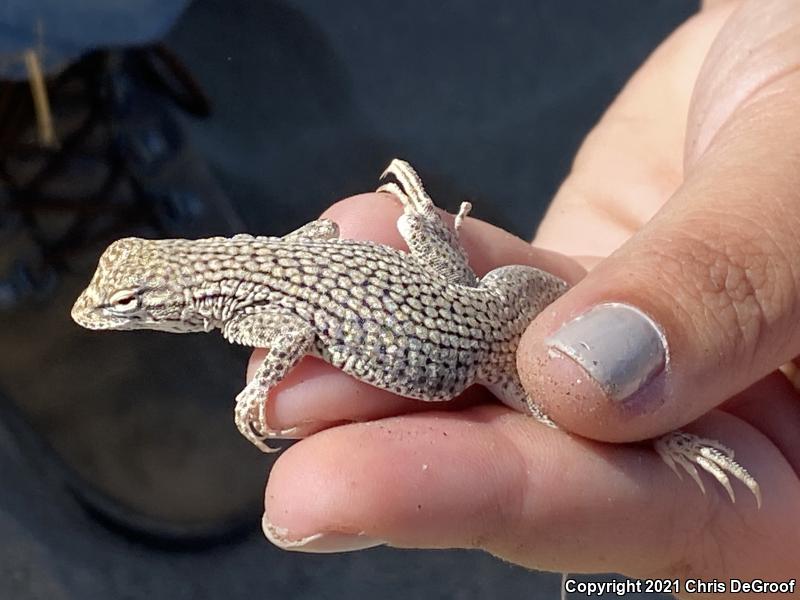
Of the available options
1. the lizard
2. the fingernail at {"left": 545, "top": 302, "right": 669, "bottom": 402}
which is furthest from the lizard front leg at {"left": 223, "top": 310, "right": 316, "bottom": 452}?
the fingernail at {"left": 545, "top": 302, "right": 669, "bottom": 402}

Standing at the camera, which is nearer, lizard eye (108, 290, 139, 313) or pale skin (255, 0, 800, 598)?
pale skin (255, 0, 800, 598)

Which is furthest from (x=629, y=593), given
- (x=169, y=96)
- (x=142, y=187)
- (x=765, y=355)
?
(x=169, y=96)

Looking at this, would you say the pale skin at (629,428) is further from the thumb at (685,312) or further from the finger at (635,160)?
the finger at (635,160)

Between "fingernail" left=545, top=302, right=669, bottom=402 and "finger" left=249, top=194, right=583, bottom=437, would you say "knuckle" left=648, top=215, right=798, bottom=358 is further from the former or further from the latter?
"finger" left=249, top=194, right=583, bottom=437

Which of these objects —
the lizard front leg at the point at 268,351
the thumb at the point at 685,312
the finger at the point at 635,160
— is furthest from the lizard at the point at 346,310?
the finger at the point at 635,160

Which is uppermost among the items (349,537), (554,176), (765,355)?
(765,355)

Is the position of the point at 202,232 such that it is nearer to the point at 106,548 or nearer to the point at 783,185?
the point at 106,548
